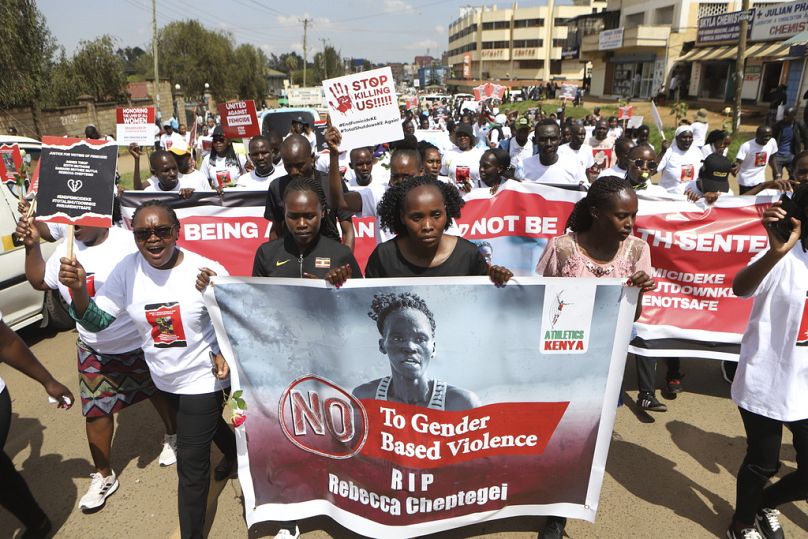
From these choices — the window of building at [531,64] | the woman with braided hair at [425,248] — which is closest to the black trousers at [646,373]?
the woman with braided hair at [425,248]

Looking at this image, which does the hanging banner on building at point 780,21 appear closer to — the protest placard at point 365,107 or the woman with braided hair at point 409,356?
the protest placard at point 365,107

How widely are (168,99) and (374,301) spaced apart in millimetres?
32652

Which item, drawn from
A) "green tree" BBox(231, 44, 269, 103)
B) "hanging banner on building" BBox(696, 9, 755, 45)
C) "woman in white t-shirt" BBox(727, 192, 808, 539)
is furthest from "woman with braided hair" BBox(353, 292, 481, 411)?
"green tree" BBox(231, 44, 269, 103)

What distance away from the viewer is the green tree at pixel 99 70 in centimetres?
2920

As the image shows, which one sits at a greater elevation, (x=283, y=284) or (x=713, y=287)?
(x=283, y=284)

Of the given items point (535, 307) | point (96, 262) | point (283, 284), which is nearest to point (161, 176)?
point (96, 262)

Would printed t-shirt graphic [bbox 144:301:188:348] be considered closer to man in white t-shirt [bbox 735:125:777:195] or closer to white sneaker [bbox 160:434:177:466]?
white sneaker [bbox 160:434:177:466]

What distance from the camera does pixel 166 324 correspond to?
2.59 m

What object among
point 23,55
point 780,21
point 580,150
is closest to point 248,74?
point 23,55

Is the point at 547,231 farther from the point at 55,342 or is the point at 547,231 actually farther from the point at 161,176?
the point at 55,342

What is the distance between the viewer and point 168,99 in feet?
99.6

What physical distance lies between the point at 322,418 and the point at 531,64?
286 ft

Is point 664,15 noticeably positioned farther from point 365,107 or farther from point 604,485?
point 604,485

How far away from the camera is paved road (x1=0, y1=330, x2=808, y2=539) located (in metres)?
2.96
